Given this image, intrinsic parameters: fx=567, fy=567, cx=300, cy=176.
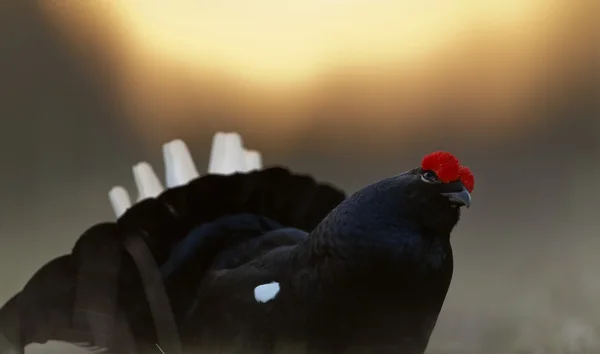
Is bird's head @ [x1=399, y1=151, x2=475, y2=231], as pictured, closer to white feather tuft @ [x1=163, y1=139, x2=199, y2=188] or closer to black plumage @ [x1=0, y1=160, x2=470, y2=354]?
black plumage @ [x1=0, y1=160, x2=470, y2=354]

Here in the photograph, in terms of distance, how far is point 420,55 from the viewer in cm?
73

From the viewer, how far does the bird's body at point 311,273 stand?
0.61 metres

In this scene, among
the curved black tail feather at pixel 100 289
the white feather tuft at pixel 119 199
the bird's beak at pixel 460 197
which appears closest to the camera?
the bird's beak at pixel 460 197

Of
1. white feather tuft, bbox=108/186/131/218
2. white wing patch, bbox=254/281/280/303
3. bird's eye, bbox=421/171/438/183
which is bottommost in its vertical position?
white wing patch, bbox=254/281/280/303

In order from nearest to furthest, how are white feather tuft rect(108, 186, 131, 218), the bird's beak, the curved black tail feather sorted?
1. the bird's beak
2. the curved black tail feather
3. white feather tuft rect(108, 186, 131, 218)

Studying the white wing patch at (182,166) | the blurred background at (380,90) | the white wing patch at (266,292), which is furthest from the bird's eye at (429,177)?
the white wing patch at (182,166)

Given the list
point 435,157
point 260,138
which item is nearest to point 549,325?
point 435,157

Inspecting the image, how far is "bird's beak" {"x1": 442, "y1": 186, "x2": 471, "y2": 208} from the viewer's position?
596 mm

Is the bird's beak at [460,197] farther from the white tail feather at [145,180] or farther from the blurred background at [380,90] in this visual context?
the white tail feather at [145,180]

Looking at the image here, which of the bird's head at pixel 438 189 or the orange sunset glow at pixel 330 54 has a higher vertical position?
the orange sunset glow at pixel 330 54

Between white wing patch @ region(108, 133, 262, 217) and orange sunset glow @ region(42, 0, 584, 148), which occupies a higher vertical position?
Result: orange sunset glow @ region(42, 0, 584, 148)

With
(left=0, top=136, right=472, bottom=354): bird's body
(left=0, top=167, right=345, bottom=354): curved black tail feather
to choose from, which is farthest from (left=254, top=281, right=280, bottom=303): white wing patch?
(left=0, top=167, right=345, bottom=354): curved black tail feather

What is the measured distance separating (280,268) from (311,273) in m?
0.07

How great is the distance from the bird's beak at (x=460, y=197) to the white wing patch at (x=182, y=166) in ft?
1.17
